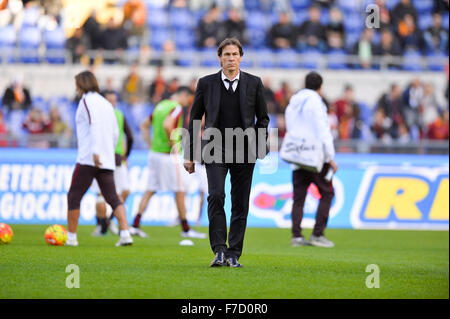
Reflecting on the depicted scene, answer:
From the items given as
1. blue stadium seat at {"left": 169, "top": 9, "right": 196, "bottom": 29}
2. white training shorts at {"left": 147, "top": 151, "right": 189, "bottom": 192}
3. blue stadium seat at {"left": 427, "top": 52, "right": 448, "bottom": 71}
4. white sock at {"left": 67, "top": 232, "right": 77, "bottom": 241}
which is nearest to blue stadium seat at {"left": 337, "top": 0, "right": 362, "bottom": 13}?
blue stadium seat at {"left": 427, "top": 52, "right": 448, "bottom": 71}

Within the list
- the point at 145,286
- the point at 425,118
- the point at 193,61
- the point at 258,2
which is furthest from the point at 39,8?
the point at 145,286

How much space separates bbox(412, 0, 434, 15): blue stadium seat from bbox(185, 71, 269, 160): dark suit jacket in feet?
65.3

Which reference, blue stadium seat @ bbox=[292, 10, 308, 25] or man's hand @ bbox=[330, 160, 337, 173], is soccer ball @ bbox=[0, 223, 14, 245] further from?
blue stadium seat @ bbox=[292, 10, 308, 25]

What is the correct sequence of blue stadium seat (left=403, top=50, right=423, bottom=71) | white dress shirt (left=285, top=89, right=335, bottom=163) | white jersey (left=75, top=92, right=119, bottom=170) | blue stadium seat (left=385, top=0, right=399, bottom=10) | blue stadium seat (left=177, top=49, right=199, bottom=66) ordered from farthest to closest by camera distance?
1. blue stadium seat (left=385, top=0, right=399, bottom=10)
2. blue stadium seat (left=403, top=50, right=423, bottom=71)
3. blue stadium seat (left=177, top=49, right=199, bottom=66)
4. white dress shirt (left=285, top=89, right=335, bottom=163)
5. white jersey (left=75, top=92, right=119, bottom=170)

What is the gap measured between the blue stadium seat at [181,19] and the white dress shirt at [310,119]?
13033 millimetres

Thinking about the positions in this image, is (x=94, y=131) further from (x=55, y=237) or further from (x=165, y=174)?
(x=165, y=174)

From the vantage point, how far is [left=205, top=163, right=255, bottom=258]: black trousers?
881 cm

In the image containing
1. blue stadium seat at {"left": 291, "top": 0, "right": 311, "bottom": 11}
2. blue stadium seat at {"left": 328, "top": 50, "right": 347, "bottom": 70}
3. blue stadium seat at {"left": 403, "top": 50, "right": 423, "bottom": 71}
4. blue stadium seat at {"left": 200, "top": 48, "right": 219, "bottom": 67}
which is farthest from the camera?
blue stadium seat at {"left": 291, "top": 0, "right": 311, "bottom": 11}

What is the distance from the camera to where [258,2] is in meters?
27.1

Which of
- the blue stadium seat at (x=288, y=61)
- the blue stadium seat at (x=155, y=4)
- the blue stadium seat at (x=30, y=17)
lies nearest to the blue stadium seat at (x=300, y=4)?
the blue stadium seat at (x=288, y=61)

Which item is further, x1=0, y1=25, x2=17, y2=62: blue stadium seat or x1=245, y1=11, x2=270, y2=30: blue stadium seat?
x1=245, y1=11, x2=270, y2=30: blue stadium seat

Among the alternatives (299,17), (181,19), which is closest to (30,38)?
(181,19)

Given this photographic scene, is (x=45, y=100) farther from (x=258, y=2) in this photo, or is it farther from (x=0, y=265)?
(x=0, y=265)
